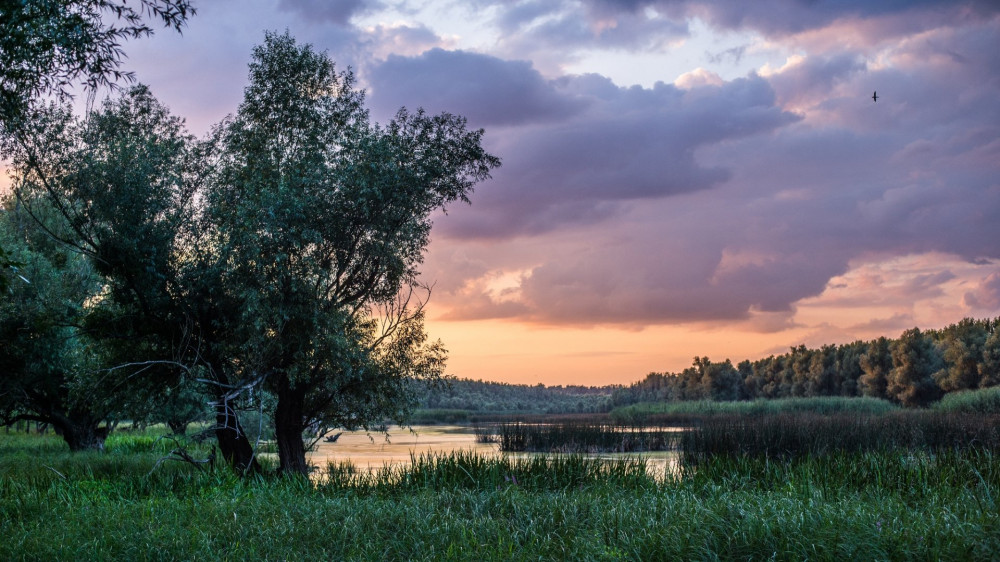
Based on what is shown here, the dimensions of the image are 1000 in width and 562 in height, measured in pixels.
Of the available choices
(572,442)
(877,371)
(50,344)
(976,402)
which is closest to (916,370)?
(877,371)

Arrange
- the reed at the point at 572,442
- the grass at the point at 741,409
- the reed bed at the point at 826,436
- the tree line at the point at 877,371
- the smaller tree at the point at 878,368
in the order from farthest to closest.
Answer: the smaller tree at the point at 878,368, the tree line at the point at 877,371, the grass at the point at 741,409, the reed at the point at 572,442, the reed bed at the point at 826,436

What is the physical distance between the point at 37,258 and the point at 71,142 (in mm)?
8546

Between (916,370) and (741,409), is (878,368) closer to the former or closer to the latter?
(916,370)

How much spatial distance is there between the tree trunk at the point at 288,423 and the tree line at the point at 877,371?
209ft

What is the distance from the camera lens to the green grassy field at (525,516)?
7668mm

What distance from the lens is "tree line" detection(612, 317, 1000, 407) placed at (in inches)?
2579

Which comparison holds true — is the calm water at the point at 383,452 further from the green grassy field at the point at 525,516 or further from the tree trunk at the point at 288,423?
the green grassy field at the point at 525,516

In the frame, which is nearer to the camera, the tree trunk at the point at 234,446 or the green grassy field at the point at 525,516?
the green grassy field at the point at 525,516

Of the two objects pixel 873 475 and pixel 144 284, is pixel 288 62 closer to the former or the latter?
pixel 144 284

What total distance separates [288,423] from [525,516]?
986 centimetres

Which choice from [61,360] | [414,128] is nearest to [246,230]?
[414,128]

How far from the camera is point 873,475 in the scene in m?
13.0

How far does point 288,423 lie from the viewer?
1788 centimetres

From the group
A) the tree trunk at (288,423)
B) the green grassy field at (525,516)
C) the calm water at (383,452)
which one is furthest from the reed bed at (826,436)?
the tree trunk at (288,423)
